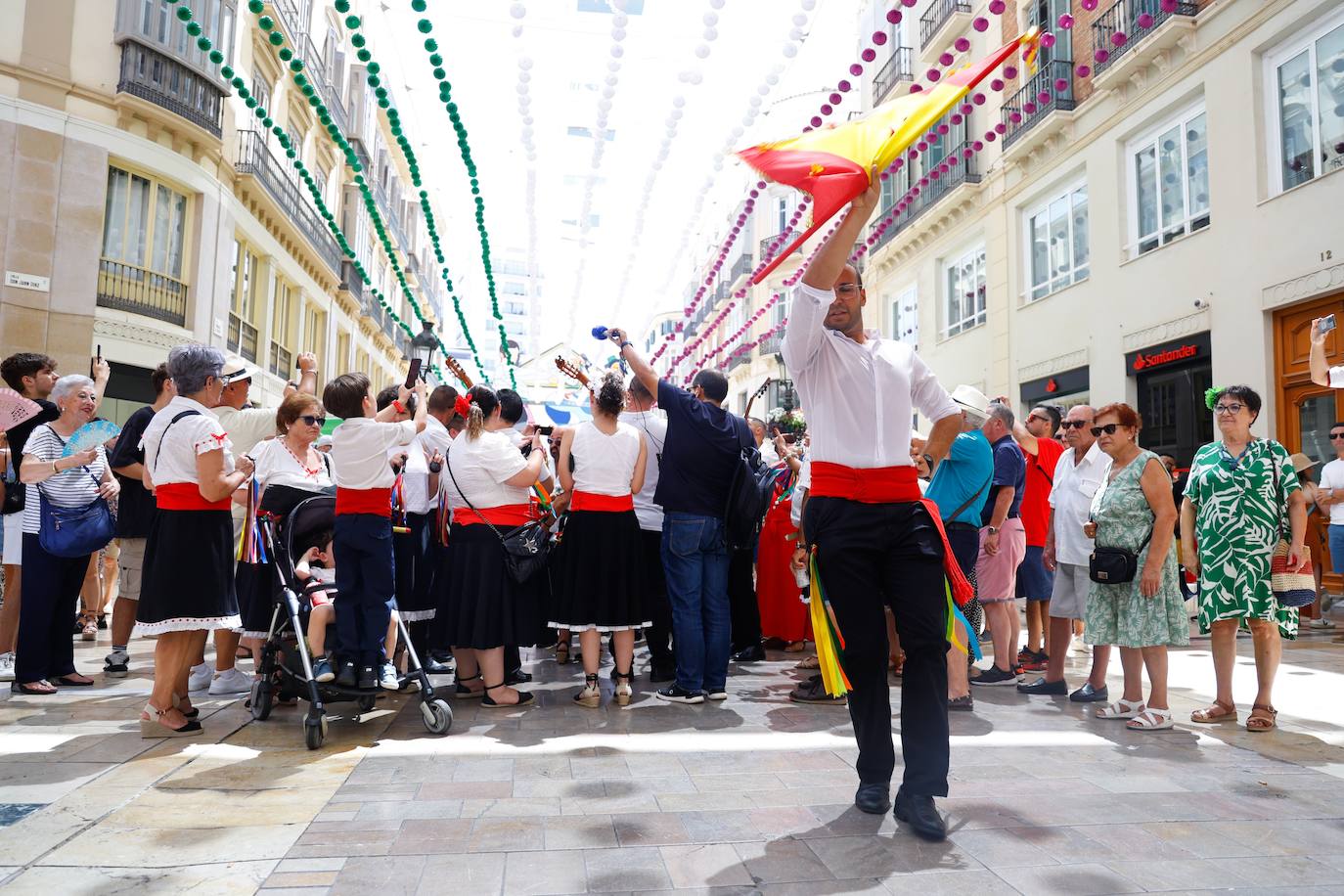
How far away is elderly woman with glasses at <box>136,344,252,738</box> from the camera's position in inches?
175

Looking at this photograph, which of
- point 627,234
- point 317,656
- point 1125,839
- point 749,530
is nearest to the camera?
point 1125,839

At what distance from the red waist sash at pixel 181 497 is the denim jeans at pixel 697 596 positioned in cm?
253

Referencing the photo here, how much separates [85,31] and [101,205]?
2819 millimetres

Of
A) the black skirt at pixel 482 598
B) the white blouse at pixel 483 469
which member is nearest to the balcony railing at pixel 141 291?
the white blouse at pixel 483 469

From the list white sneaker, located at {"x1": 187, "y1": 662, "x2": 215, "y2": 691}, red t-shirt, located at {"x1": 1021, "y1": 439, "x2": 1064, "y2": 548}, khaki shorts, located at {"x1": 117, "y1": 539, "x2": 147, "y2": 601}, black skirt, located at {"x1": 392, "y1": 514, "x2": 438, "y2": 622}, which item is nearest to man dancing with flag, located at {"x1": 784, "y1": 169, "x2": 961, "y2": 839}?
black skirt, located at {"x1": 392, "y1": 514, "x2": 438, "y2": 622}

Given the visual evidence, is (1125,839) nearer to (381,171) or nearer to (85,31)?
(85,31)

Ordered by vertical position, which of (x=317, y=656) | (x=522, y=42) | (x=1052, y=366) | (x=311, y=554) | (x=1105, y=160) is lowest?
(x=317, y=656)

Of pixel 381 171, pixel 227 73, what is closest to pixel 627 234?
pixel 227 73

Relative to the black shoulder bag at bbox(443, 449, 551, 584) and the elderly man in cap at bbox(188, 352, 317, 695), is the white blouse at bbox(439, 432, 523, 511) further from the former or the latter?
the elderly man in cap at bbox(188, 352, 317, 695)

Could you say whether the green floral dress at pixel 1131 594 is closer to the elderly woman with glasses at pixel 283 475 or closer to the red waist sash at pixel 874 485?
the red waist sash at pixel 874 485

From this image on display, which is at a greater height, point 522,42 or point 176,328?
point 522,42

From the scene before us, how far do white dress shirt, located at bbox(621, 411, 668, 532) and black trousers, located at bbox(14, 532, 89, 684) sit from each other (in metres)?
3.41

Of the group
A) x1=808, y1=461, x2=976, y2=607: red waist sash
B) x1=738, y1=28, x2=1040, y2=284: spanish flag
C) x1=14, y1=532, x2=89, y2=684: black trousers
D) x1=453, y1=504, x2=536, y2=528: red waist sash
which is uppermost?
x1=738, y1=28, x2=1040, y2=284: spanish flag

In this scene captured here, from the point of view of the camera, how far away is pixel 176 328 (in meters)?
16.4
